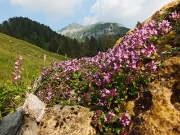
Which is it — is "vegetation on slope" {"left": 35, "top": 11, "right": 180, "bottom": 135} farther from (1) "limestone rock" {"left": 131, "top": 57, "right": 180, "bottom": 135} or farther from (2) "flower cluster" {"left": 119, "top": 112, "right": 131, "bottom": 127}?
(1) "limestone rock" {"left": 131, "top": 57, "right": 180, "bottom": 135}

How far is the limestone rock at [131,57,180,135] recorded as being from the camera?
6.36 metres

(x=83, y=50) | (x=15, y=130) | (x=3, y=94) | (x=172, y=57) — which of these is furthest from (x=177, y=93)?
(x=83, y=50)

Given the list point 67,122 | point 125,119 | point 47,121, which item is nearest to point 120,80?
point 125,119

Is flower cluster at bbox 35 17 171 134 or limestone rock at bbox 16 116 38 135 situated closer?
flower cluster at bbox 35 17 171 134

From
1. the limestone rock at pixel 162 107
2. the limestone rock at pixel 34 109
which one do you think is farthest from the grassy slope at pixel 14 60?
the limestone rock at pixel 162 107

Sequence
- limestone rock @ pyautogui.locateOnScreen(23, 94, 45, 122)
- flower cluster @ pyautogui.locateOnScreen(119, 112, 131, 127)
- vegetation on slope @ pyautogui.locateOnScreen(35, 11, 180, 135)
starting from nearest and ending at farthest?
1. flower cluster @ pyautogui.locateOnScreen(119, 112, 131, 127)
2. vegetation on slope @ pyautogui.locateOnScreen(35, 11, 180, 135)
3. limestone rock @ pyautogui.locateOnScreen(23, 94, 45, 122)

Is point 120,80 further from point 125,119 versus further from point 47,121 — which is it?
point 47,121

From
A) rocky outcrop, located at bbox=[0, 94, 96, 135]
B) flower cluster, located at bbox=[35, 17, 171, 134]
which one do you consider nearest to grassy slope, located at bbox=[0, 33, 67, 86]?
flower cluster, located at bbox=[35, 17, 171, 134]

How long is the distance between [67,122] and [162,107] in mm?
2733

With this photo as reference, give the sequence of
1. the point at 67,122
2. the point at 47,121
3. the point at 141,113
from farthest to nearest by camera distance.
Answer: the point at 47,121 → the point at 67,122 → the point at 141,113

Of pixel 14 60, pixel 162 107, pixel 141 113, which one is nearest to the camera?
pixel 162 107

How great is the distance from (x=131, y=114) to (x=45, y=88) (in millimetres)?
4860

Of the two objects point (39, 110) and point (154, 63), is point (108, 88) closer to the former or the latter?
point (154, 63)

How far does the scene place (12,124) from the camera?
7.90 meters
